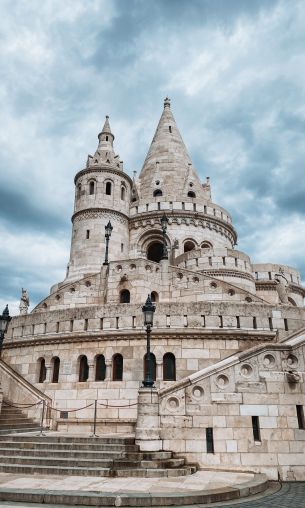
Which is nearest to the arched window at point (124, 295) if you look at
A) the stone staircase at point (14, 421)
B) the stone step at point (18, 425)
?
the stone staircase at point (14, 421)

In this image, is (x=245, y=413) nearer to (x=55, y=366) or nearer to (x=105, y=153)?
(x=55, y=366)

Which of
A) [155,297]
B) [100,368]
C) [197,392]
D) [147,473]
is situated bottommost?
[147,473]

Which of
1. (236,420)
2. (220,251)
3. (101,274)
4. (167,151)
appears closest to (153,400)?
→ (236,420)

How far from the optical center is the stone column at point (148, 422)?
9.52m

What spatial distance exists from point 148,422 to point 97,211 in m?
19.7

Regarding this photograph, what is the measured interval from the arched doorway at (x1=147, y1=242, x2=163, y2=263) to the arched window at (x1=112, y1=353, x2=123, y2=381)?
16694mm

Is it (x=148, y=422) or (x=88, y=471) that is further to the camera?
(x=148, y=422)

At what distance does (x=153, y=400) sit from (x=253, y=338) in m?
5.26

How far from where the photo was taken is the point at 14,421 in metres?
12.9

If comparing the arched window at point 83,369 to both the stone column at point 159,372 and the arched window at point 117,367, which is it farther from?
the stone column at point 159,372

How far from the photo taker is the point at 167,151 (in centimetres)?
3544

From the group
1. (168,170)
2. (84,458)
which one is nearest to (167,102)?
(168,170)

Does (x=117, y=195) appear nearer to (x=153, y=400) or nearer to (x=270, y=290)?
(x=270, y=290)

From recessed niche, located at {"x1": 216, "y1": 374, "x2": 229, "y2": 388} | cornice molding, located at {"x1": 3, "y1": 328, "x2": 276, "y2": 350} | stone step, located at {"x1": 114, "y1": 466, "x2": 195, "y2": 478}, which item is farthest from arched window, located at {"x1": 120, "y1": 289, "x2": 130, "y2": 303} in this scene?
stone step, located at {"x1": 114, "y1": 466, "x2": 195, "y2": 478}
